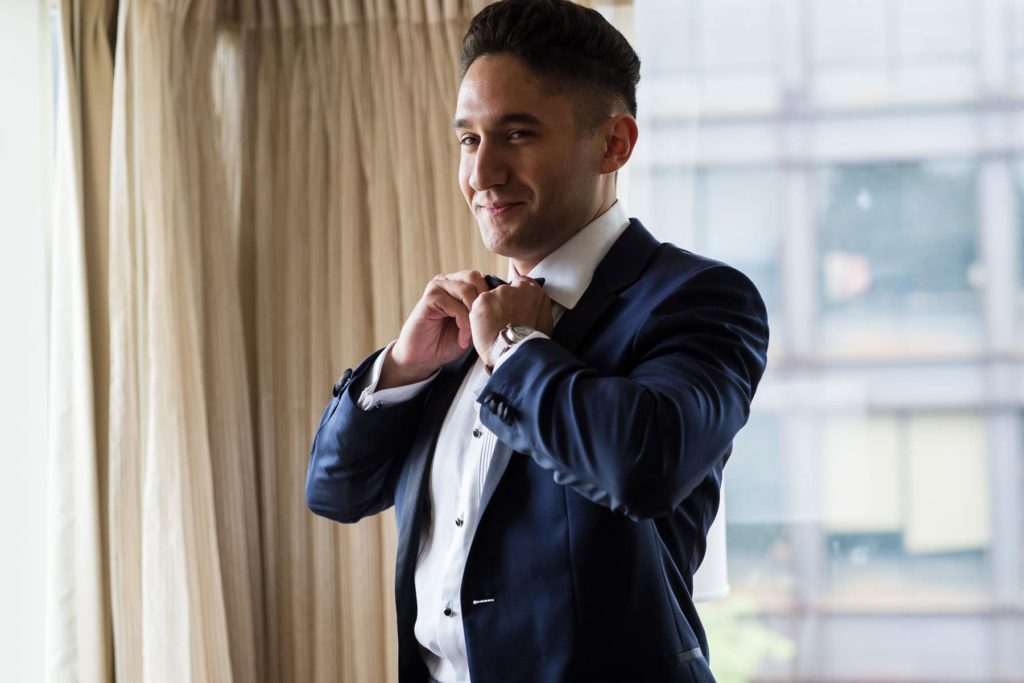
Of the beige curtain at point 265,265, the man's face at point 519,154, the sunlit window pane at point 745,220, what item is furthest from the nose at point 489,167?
the sunlit window pane at point 745,220

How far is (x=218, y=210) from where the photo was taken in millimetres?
2928

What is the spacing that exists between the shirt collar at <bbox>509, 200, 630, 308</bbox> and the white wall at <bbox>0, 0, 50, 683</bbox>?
140 centimetres

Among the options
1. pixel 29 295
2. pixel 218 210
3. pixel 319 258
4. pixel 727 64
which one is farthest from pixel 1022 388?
pixel 29 295

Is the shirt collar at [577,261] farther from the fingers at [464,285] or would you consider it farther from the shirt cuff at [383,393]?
the shirt cuff at [383,393]

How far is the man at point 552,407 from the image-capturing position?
1.28 meters

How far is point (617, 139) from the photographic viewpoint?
1585 mm

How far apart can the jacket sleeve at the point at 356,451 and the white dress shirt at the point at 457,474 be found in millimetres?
21

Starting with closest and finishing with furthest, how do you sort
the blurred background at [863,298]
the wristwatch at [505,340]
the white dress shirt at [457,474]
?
the wristwatch at [505,340]
the white dress shirt at [457,474]
the blurred background at [863,298]

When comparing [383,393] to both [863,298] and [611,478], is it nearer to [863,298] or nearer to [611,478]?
[611,478]

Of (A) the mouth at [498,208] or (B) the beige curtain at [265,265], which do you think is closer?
(A) the mouth at [498,208]

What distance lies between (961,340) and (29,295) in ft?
7.43

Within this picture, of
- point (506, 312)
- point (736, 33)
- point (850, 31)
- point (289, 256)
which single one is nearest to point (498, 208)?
point (506, 312)

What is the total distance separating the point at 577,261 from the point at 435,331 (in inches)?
8.4

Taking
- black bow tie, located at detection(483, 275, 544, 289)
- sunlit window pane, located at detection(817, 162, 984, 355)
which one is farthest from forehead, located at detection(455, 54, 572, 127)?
sunlit window pane, located at detection(817, 162, 984, 355)
